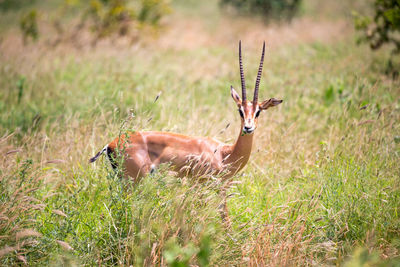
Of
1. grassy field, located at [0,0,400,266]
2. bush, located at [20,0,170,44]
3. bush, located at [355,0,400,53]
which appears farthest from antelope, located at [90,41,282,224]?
bush, located at [20,0,170,44]

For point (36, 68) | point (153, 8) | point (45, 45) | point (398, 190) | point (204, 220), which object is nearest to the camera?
point (204, 220)

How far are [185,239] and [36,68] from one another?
6415 mm

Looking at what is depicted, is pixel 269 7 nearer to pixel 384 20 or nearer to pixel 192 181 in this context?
pixel 384 20

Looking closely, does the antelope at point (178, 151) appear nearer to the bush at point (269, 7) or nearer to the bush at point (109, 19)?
the bush at point (109, 19)

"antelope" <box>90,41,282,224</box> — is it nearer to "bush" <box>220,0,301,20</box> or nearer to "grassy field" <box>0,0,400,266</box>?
"grassy field" <box>0,0,400,266</box>

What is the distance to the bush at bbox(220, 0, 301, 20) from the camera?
14.2m

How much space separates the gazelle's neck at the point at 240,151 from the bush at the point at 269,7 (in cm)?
1216

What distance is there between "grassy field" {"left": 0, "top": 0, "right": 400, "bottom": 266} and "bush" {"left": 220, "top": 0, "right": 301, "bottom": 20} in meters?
6.27

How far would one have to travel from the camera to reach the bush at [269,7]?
14242 millimetres

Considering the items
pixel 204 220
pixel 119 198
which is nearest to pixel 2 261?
pixel 119 198

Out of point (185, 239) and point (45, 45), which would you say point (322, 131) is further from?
point (45, 45)

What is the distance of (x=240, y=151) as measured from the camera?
3318mm

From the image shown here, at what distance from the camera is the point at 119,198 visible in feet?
9.07

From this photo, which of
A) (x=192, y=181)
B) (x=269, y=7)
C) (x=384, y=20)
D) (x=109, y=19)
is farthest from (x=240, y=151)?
(x=269, y=7)
